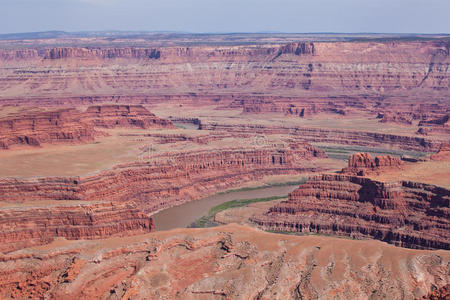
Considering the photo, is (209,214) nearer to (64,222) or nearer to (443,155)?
(64,222)

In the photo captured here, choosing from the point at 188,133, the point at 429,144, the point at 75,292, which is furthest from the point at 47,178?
the point at 429,144

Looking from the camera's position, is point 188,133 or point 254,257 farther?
point 188,133

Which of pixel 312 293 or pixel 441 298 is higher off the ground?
pixel 441 298

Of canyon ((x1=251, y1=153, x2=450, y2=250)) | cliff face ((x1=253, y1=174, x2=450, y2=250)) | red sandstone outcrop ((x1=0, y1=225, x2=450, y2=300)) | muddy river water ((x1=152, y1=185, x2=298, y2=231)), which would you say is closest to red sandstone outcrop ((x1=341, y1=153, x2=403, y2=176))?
canyon ((x1=251, y1=153, x2=450, y2=250))

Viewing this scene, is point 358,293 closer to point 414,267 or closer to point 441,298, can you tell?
point 414,267

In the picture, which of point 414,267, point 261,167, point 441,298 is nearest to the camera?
point 441,298

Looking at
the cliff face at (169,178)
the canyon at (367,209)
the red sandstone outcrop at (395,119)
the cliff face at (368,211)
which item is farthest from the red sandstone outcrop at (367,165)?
the red sandstone outcrop at (395,119)
